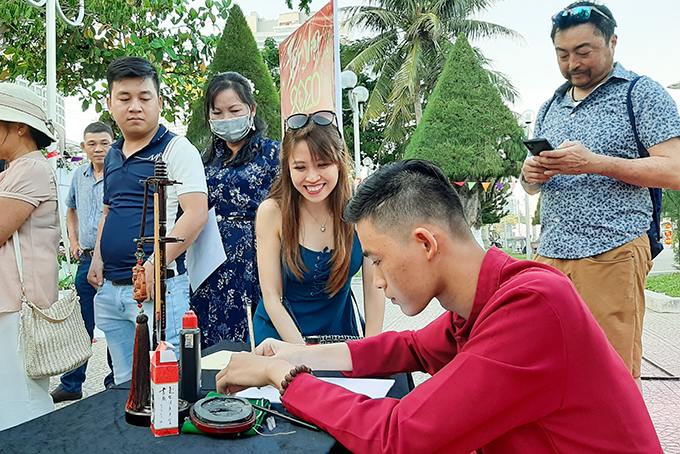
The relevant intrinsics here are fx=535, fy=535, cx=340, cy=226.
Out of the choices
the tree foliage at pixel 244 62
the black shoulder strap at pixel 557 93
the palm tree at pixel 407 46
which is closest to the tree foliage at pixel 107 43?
the tree foliage at pixel 244 62

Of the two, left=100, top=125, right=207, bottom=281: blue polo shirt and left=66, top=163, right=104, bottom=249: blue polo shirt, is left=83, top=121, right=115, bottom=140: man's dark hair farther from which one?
left=100, top=125, right=207, bottom=281: blue polo shirt

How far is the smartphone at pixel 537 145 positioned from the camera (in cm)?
233

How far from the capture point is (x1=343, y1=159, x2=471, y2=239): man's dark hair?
53.5 inches

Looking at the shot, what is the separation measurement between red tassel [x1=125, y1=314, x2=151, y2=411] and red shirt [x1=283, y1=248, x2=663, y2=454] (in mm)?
491

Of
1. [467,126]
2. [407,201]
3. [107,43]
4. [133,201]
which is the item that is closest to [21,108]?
[133,201]

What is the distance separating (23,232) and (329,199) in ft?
4.48

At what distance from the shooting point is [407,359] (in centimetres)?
174

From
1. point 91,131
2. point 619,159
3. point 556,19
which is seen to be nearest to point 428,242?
point 619,159

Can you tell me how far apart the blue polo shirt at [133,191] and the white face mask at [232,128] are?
628mm

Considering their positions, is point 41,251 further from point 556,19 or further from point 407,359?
point 556,19

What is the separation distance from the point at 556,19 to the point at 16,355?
2760 mm

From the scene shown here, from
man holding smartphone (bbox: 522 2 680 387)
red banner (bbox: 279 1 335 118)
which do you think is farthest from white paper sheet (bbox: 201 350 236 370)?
red banner (bbox: 279 1 335 118)

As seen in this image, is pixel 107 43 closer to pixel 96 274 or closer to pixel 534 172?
pixel 96 274

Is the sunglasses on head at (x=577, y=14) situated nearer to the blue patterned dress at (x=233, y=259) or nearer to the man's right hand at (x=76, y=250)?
the blue patterned dress at (x=233, y=259)
